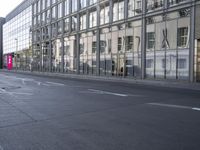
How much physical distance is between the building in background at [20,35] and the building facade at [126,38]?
665 inches

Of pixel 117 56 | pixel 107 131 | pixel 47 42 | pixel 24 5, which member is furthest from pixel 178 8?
pixel 24 5

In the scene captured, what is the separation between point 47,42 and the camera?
6150cm

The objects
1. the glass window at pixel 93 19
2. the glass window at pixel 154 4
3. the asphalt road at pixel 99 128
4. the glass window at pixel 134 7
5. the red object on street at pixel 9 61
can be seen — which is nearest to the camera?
the asphalt road at pixel 99 128

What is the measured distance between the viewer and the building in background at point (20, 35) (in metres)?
75.1

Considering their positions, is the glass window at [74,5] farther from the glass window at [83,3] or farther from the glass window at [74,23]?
the glass window at [83,3]

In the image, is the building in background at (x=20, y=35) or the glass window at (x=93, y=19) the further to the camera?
the building in background at (x=20, y=35)

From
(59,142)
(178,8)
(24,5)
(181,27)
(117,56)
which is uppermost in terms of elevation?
(24,5)

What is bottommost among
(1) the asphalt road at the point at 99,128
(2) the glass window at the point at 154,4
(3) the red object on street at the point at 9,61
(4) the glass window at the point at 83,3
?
(1) the asphalt road at the point at 99,128

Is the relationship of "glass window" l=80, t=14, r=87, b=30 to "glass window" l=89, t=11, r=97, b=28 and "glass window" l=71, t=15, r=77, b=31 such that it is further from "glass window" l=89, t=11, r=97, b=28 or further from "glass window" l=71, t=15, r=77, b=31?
"glass window" l=71, t=15, r=77, b=31

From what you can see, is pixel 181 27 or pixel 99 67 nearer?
pixel 181 27

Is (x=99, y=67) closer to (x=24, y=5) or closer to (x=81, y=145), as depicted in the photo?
(x=81, y=145)

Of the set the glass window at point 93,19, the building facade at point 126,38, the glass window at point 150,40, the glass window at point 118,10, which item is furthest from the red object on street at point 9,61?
the glass window at point 150,40

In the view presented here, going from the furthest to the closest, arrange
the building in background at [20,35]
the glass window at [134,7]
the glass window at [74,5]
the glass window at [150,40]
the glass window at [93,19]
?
the building in background at [20,35] < the glass window at [74,5] < the glass window at [93,19] < the glass window at [134,7] < the glass window at [150,40]

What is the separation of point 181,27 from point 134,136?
80.3 ft
